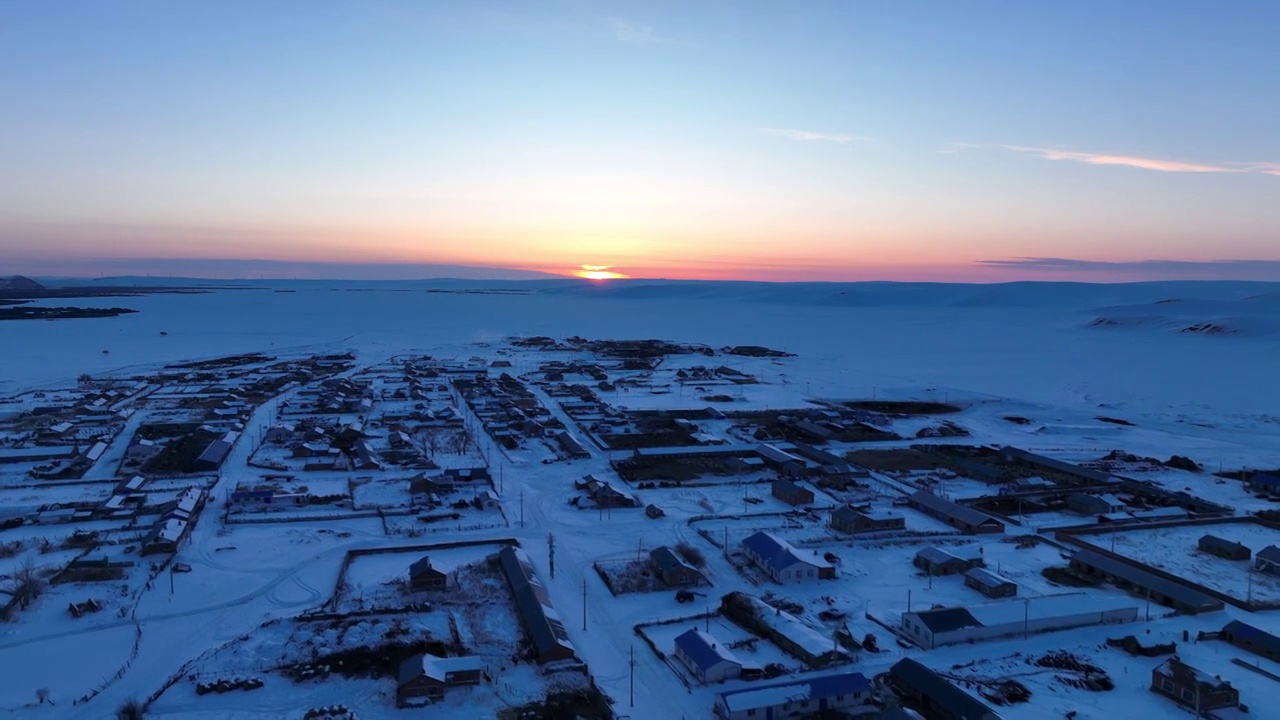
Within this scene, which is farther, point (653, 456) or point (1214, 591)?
point (653, 456)

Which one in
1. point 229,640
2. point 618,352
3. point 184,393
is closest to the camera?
point 229,640

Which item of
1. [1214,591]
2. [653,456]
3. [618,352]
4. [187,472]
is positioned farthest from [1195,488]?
[618,352]

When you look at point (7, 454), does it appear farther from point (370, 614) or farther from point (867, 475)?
point (867, 475)

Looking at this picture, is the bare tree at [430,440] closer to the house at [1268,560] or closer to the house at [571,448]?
the house at [571,448]

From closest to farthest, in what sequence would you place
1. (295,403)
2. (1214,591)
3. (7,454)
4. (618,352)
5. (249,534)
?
(1214,591) → (249,534) → (7,454) → (295,403) → (618,352)

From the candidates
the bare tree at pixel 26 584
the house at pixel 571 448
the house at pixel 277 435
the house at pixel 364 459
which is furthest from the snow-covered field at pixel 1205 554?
the house at pixel 277 435

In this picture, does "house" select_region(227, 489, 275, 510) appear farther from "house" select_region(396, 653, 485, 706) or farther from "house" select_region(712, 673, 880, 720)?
"house" select_region(712, 673, 880, 720)

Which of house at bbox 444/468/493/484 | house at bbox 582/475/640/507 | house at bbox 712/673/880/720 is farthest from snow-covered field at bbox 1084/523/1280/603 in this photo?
house at bbox 444/468/493/484
